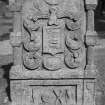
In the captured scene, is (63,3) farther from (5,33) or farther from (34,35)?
(5,33)

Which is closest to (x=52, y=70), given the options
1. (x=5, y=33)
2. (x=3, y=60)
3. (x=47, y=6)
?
(x=47, y=6)

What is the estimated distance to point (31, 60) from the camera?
5969mm

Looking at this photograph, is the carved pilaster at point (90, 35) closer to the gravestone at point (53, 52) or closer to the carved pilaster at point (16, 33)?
the gravestone at point (53, 52)

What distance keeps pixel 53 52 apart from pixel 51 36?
0.27 m

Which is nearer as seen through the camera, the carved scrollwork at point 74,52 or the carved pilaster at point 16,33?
the carved pilaster at point 16,33

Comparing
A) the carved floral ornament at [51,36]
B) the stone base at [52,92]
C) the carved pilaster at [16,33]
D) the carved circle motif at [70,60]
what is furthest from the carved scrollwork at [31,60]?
the carved circle motif at [70,60]

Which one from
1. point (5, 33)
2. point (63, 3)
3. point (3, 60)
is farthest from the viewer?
point (5, 33)

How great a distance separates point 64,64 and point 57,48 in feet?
1.04

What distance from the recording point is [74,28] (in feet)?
19.3

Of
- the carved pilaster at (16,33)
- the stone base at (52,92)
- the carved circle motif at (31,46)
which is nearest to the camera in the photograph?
the carved pilaster at (16,33)

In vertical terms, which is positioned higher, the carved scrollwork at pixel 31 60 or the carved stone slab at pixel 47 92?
the carved scrollwork at pixel 31 60

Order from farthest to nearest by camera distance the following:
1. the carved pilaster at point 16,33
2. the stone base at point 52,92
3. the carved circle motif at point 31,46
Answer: the stone base at point 52,92 → the carved circle motif at point 31,46 → the carved pilaster at point 16,33

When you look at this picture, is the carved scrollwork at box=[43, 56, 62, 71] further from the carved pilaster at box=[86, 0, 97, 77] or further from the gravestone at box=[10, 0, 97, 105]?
the carved pilaster at box=[86, 0, 97, 77]

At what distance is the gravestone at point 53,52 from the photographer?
5.82m
